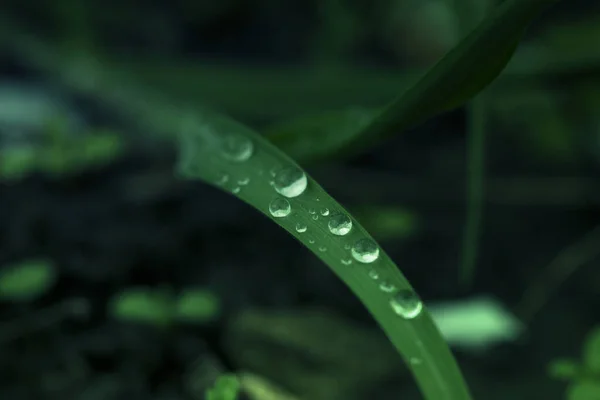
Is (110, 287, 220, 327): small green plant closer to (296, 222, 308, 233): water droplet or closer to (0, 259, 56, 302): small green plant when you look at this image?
(0, 259, 56, 302): small green plant

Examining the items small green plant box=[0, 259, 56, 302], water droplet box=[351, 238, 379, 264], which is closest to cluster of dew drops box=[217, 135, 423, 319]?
water droplet box=[351, 238, 379, 264]

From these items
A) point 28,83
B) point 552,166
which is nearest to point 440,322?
point 552,166

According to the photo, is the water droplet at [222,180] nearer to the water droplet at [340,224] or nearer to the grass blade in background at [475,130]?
the water droplet at [340,224]

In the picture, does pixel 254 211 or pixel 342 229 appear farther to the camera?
pixel 254 211

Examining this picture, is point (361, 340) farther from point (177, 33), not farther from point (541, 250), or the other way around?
point (177, 33)

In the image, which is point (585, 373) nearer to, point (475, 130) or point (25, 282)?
point (475, 130)

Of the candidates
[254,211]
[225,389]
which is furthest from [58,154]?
[225,389]

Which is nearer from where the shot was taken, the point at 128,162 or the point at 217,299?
the point at 217,299
